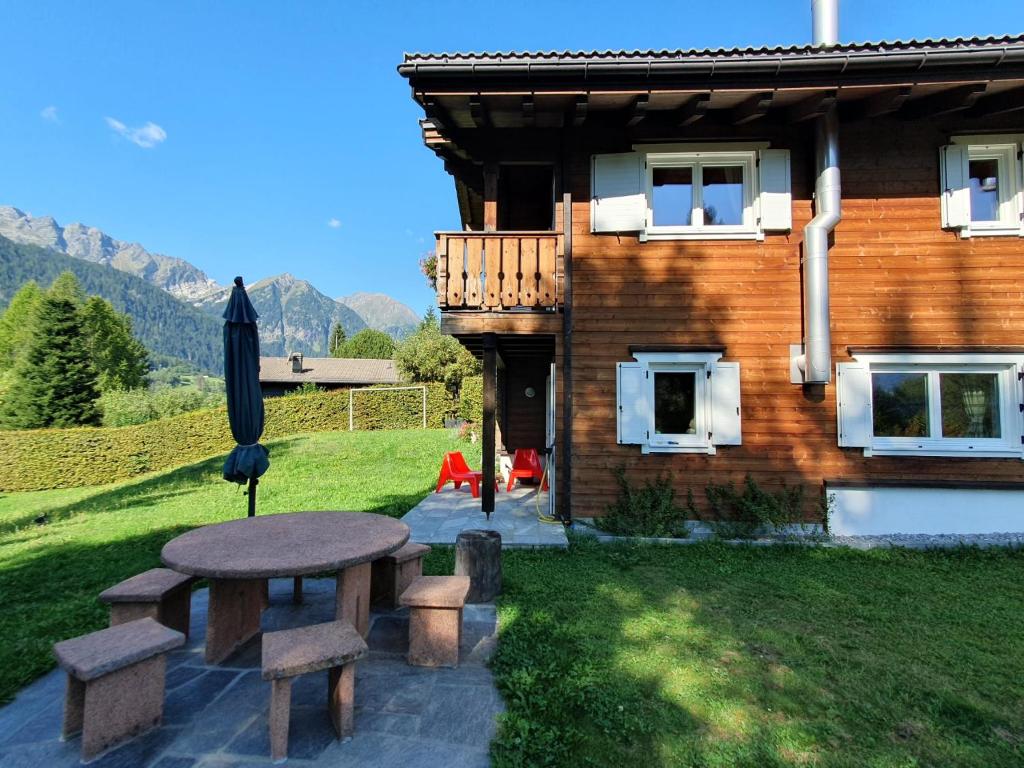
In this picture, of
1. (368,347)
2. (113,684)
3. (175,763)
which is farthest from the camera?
(368,347)

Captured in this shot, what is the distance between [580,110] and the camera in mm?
6070

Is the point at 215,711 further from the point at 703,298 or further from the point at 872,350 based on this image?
the point at 872,350

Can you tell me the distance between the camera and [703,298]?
668 cm

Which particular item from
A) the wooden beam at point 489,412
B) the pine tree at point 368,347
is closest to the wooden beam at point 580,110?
the wooden beam at point 489,412

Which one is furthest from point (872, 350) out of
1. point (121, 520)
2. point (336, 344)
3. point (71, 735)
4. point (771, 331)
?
point (336, 344)

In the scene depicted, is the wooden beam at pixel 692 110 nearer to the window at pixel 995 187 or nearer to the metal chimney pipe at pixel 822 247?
the metal chimney pipe at pixel 822 247

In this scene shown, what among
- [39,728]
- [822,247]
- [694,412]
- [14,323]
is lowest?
[39,728]

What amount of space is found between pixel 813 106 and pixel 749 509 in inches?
204

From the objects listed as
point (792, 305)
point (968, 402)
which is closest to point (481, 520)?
point (792, 305)

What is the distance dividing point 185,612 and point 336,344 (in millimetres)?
76572

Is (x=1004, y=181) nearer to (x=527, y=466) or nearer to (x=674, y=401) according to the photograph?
(x=674, y=401)

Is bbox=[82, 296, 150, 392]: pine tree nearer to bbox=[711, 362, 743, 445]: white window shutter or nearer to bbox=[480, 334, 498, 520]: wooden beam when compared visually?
bbox=[480, 334, 498, 520]: wooden beam

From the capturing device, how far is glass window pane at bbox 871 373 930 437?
6414mm

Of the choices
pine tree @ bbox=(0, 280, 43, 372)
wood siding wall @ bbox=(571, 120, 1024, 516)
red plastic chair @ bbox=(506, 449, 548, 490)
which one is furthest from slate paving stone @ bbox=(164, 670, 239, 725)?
pine tree @ bbox=(0, 280, 43, 372)
